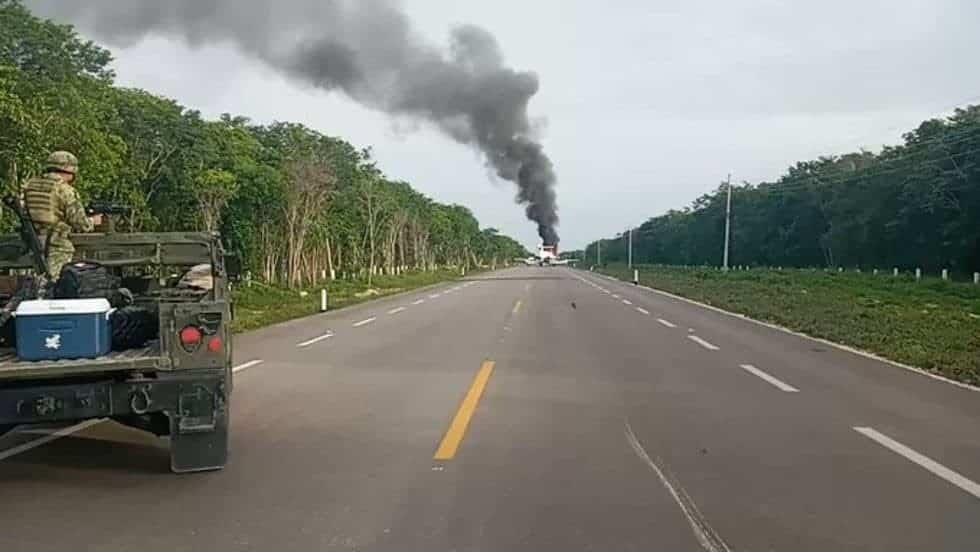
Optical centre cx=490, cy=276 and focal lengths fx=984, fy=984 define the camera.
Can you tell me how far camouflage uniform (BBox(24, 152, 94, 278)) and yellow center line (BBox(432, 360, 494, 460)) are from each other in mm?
3387

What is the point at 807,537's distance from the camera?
5.71 meters

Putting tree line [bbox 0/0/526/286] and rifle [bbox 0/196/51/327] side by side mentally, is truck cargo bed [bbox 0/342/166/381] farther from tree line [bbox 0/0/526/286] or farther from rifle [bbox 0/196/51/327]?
tree line [bbox 0/0/526/286]

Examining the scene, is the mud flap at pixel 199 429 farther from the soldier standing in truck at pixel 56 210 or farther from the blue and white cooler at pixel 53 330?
the soldier standing in truck at pixel 56 210

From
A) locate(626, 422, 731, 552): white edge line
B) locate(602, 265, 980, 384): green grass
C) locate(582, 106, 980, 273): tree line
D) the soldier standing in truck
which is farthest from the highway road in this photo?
locate(582, 106, 980, 273): tree line

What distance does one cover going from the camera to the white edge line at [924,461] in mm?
7070

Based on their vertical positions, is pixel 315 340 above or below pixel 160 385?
below

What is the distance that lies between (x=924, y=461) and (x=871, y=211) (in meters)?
65.3

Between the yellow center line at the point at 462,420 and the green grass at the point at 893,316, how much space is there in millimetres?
6697

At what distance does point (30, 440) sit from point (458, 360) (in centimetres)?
784

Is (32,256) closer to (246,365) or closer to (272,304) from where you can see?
(246,365)

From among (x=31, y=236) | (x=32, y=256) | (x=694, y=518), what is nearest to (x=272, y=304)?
(x=32, y=256)

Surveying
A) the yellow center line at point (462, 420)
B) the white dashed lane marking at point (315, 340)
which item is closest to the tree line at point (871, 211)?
the white dashed lane marking at point (315, 340)

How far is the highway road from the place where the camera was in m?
5.76

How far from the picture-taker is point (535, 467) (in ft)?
24.8
